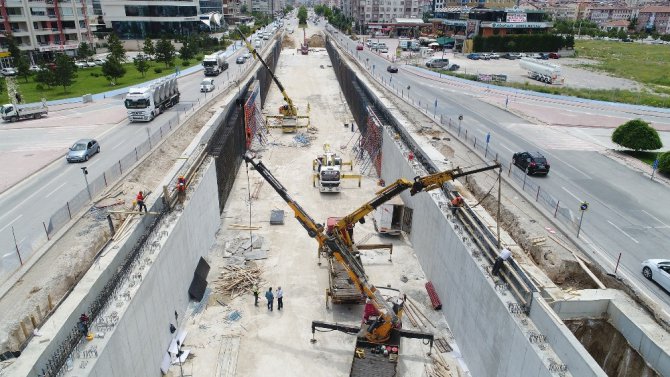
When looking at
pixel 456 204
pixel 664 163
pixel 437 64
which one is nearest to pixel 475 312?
pixel 456 204

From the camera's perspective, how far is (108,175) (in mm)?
24516

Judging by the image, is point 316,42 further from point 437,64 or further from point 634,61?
point 634,61

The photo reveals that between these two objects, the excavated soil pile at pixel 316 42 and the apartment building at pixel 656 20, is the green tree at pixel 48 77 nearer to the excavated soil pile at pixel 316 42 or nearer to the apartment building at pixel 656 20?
the excavated soil pile at pixel 316 42

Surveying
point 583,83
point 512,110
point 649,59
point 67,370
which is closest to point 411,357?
point 67,370

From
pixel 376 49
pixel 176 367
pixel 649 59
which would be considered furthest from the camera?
pixel 376 49

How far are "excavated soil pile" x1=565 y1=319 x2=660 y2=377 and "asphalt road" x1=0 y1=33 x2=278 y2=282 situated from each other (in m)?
20.1

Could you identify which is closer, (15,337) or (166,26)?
(15,337)

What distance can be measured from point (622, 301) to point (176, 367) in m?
14.8

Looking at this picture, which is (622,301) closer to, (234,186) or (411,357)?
(411,357)

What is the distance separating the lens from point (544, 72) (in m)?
71.9

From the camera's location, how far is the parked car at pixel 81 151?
1297 inches

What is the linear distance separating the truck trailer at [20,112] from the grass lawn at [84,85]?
1016 centimetres

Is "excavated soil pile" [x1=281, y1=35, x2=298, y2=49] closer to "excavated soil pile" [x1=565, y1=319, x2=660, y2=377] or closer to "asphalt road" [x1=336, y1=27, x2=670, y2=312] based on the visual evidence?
"asphalt road" [x1=336, y1=27, x2=670, y2=312]

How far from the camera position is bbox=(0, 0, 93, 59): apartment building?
7831 centimetres
